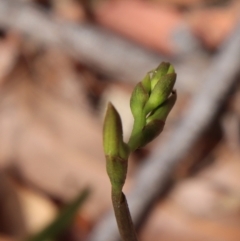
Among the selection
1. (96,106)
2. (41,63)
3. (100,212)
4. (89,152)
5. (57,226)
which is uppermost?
(41,63)

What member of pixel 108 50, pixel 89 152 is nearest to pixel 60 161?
pixel 89 152

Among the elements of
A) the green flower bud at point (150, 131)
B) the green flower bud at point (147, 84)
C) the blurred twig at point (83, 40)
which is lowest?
the green flower bud at point (150, 131)

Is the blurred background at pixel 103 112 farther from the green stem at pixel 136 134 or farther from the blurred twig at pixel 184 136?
the green stem at pixel 136 134

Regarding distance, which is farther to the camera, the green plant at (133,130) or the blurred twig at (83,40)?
the blurred twig at (83,40)

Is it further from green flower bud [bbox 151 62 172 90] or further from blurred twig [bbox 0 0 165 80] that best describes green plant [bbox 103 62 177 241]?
blurred twig [bbox 0 0 165 80]

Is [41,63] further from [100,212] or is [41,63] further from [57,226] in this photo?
[57,226]

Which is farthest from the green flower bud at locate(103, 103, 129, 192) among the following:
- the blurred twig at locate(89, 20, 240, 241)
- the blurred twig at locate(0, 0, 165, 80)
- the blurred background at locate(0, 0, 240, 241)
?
the blurred twig at locate(0, 0, 165, 80)

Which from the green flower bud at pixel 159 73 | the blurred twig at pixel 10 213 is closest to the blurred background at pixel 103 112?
the blurred twig at pixel 10 213
